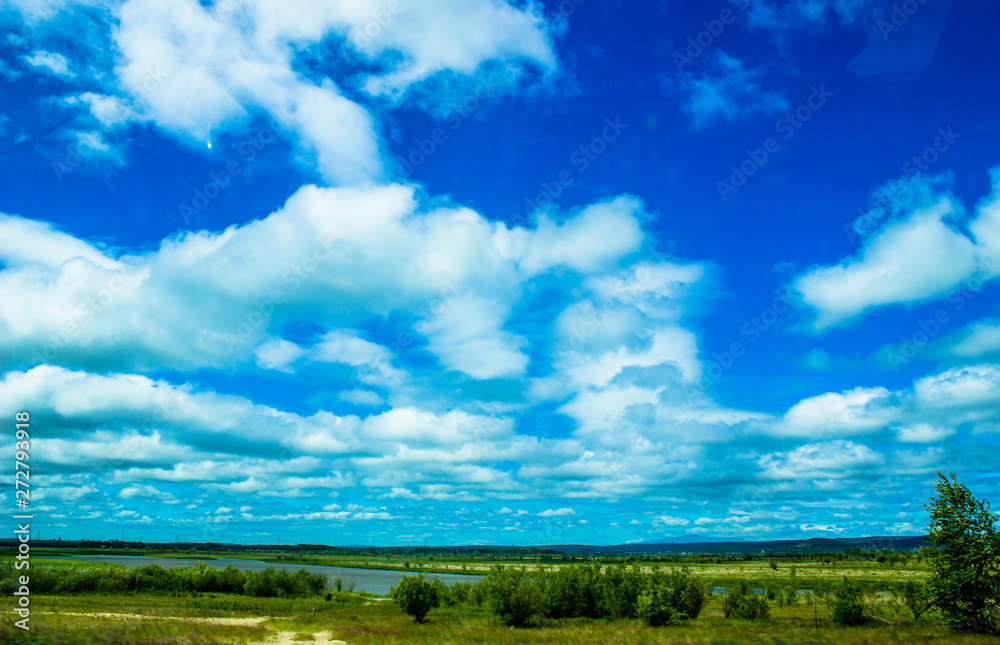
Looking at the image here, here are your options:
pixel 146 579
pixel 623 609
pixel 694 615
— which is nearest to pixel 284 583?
pixel 146 579

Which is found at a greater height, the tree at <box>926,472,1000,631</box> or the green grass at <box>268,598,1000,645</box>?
the tree at <box>926,472,1000,631</box>

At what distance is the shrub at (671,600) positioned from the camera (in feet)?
229

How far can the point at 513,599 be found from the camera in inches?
2832

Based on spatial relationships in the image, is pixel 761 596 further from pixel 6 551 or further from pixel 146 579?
pixel 6 551

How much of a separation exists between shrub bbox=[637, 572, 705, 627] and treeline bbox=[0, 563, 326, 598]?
69696mm

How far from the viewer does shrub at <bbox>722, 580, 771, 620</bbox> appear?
75.4 m

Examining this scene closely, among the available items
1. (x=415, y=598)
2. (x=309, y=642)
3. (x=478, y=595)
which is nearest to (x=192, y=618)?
(x=309, y=642)

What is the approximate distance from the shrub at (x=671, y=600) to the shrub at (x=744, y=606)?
152 inches

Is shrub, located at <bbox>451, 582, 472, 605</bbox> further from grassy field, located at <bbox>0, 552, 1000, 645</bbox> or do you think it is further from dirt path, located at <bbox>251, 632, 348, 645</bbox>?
dirt path, located at <bbox>251, 632, 348, 645</bbox>

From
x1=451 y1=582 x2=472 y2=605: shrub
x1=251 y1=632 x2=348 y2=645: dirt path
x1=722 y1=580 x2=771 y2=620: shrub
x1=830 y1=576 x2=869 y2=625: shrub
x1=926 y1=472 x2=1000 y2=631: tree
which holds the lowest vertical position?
x1=451 y1=582 x2=472 y2=605: shrub

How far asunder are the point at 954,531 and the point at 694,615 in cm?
4114

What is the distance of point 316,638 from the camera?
52.2 meters

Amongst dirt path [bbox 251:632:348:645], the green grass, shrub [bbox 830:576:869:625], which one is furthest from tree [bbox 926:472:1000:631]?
dirt path [bbox 251:632:348:645]

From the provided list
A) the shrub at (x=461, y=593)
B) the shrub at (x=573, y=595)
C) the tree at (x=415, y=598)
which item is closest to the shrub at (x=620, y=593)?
the shrub at (x=573, y=595)
